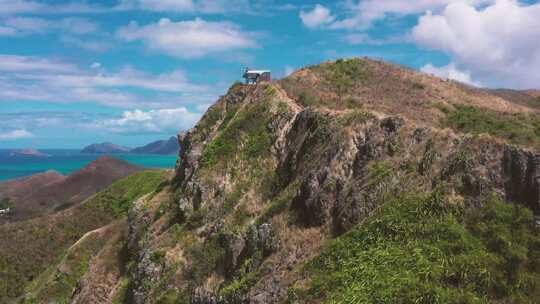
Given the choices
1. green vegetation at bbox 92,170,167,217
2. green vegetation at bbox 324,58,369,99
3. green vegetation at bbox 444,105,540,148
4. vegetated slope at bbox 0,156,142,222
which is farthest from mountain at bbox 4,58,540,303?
vegetated slope at bbox 0,156,142,222

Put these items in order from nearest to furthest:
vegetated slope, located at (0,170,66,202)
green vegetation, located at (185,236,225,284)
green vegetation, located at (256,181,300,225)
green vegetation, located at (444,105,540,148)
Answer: green vegetation, located at (256,181,300,225) < green vegetation, located at (185,236,225,284) < green vegetation, located at (444,105,540,148) < vegetated slope, located at (0,170,66,202)

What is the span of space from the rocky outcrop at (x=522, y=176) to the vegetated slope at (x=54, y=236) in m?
46.7

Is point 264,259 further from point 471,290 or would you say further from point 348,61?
point 348,61

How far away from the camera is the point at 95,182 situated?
147 meters

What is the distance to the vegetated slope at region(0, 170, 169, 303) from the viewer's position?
61062 millimetres

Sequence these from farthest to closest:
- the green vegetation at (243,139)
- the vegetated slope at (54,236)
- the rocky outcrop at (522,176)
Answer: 1. the vegetated slope at (54,236)
2. the green vegetation at (243,139)
3. the rocky outcrop at (522,176)

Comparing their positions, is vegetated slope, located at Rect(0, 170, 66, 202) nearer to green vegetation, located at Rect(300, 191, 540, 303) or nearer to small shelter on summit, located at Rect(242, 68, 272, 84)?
small shelter on summit, located at Rect(242, 68, 272, 84)

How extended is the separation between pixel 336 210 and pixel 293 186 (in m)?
5.39

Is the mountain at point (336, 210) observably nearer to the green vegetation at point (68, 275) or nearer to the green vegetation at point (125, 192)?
the green vegetation at point (68, 275)

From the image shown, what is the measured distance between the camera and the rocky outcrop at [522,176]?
740 inches

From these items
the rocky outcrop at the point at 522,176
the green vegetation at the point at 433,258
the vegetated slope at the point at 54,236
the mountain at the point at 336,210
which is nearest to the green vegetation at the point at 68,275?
the vegetated slope at the point at 54,236

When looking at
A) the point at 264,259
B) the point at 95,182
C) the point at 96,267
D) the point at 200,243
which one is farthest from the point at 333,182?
the point at 95,182

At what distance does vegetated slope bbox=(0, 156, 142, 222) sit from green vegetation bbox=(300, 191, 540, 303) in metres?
119

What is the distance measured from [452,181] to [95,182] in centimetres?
14179
